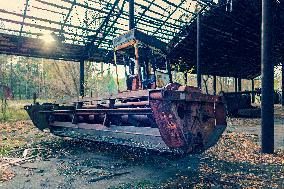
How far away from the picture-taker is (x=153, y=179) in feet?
13.9

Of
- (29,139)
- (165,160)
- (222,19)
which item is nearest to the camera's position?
(165,160)

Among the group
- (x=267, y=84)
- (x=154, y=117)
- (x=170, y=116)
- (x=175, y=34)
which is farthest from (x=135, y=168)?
(x=175, y=34)

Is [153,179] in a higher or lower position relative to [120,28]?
lower

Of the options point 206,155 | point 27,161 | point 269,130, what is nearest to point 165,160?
point 206,155

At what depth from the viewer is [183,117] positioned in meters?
4.36

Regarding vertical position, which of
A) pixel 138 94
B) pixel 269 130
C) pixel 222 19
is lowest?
pixel 269 130

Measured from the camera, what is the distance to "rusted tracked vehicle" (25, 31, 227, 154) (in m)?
4.19

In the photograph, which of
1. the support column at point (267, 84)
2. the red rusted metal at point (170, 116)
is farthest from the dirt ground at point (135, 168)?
the red rusted metal at point (170, 116)

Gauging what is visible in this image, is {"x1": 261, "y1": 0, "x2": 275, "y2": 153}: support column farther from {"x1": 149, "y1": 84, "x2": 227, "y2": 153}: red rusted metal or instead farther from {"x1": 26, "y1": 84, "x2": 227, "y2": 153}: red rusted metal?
{"x1": 149, "y1": 84, "x2": 227, "y2": 153}: red rusted metal

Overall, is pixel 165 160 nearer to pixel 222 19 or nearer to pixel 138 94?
pixel 138 94

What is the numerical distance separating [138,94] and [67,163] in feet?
7.57

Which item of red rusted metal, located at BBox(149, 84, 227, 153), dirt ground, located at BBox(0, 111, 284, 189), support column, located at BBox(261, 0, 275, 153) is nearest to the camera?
dirt ground, located at BBox(0, 111, 284, 189)

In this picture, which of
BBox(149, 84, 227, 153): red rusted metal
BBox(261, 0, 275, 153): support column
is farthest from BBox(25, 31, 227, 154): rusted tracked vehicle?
BBox(261, 0, 275, 153): support column

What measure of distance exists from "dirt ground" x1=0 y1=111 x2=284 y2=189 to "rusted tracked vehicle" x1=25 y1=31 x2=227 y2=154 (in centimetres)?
46
